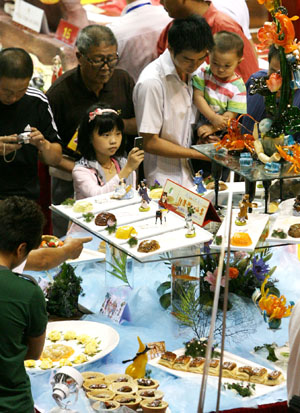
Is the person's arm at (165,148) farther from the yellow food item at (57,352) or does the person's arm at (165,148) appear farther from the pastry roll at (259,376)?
the pastry roll at (259,376)

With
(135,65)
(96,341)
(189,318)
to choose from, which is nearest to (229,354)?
(189,318)

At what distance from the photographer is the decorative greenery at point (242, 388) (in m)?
2.57

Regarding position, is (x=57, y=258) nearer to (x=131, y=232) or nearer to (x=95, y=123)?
(x=131, y=232)

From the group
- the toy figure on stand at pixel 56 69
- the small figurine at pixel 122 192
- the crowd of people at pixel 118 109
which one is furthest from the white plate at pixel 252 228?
the toy figure on stand at pixel 56 69

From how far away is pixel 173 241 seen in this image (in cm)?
288

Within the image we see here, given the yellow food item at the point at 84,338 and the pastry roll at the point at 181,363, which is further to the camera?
the yellow food item at the point at 84,338

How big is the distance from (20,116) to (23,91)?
178mm

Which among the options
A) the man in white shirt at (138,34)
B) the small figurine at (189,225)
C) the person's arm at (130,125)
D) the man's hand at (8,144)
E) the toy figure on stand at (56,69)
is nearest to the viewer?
the small figurine at (189,225)

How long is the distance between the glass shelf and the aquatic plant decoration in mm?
136

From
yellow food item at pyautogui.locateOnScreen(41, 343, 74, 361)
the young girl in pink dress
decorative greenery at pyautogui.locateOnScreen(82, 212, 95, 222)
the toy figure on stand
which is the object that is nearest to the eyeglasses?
the young girl in pink dress

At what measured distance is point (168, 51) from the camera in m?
3.94

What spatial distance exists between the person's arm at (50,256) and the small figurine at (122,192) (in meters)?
0.44

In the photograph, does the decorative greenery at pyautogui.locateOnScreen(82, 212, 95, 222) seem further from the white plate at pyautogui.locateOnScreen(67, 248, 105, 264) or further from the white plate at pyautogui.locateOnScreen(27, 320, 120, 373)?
the white plate at pyautogui.locateOnScreen(27, 320, 120, 373)

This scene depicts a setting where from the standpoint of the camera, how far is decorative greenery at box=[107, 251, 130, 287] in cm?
314
